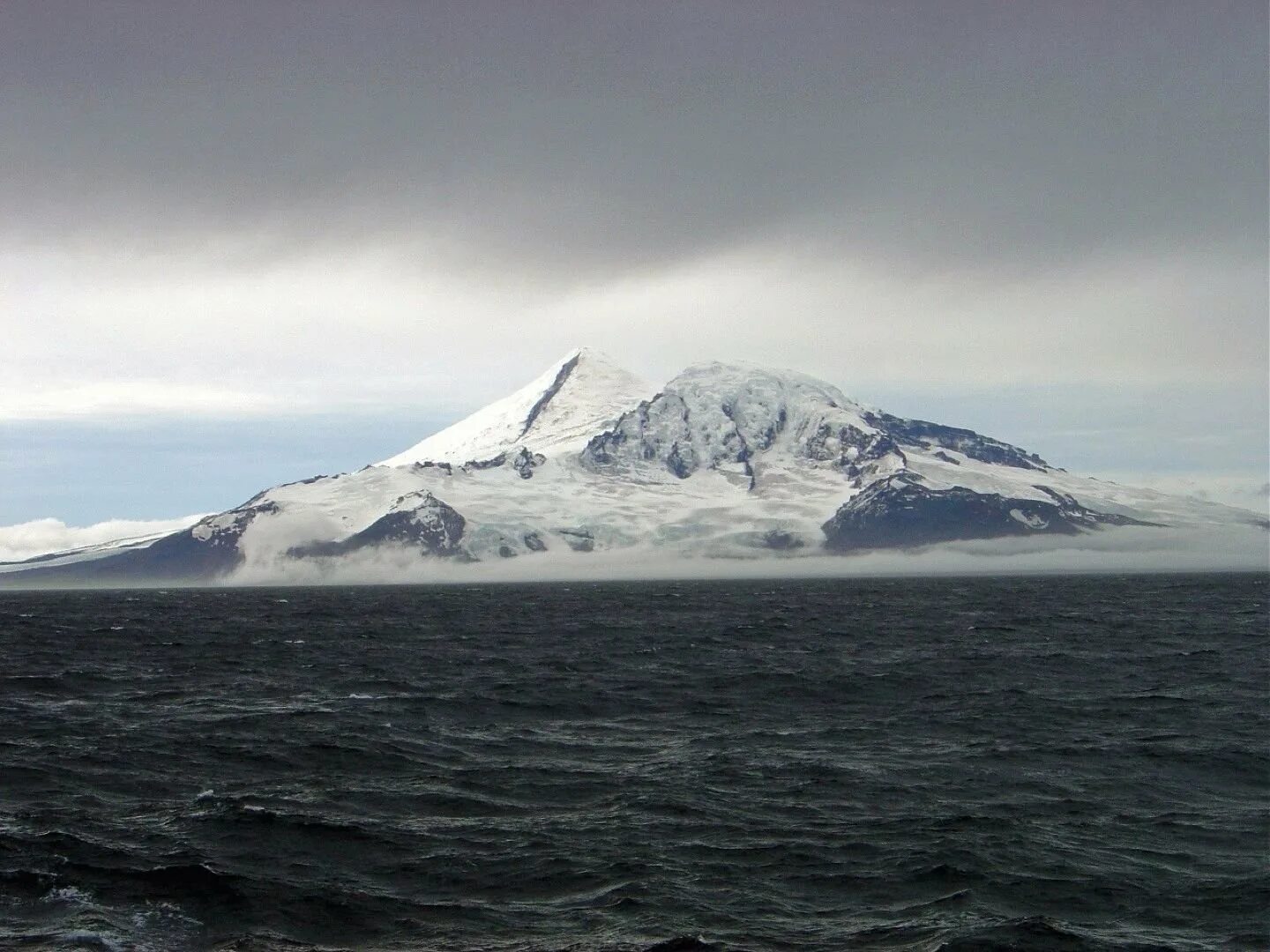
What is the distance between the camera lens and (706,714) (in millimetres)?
62250

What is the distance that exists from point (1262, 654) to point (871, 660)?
2881cm

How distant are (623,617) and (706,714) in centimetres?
10826

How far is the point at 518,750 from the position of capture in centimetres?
5181

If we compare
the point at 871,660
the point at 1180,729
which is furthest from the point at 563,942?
the point at 871,660

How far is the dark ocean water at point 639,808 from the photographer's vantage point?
3009cm

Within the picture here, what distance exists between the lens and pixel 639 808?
40844 millimetres

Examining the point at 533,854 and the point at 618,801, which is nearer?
the point at 533,854

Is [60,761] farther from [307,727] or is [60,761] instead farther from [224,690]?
[224,690]

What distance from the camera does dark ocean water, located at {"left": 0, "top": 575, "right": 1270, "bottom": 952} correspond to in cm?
3009

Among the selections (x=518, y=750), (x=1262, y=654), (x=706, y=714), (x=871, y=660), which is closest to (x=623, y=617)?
(x=871, y=660)

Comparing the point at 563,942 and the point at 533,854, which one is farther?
the point at 533,854

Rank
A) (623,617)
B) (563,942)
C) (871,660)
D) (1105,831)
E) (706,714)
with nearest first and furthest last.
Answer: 1. (563,942)
2. (1105,831)
3. (706,714)
4. (871,660)
5. (623,617)

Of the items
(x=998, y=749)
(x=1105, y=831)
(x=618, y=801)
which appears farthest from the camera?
(x=998, y=749)

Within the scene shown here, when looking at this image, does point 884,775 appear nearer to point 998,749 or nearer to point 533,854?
point 998,749
